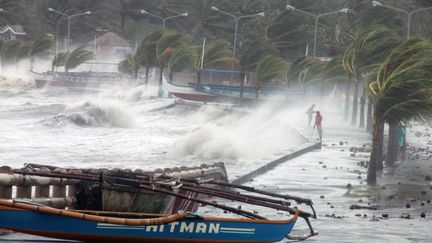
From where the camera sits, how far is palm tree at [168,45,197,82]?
9750 cm

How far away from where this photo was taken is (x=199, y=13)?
544 ft

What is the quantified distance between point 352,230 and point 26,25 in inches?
6707

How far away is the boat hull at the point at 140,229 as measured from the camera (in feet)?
48.1

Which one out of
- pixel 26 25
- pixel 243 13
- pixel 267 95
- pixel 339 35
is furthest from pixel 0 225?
pixel 26 25

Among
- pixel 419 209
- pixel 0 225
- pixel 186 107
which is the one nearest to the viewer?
pixel 0 225

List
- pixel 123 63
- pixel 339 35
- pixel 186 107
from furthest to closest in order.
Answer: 1. pixel 123 63
2. pixel 339 35
3. pixel 186 107

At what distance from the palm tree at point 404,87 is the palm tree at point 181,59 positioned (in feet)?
229

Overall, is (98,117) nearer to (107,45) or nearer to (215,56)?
(215,56)

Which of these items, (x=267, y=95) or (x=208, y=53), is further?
(x=208, y=53)

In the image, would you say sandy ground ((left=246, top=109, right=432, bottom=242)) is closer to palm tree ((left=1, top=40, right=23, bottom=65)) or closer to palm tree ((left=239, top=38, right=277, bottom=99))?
palm tree ((left=239, top=38, right=277, bottom=99))

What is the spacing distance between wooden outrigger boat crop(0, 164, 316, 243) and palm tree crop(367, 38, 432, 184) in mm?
10748

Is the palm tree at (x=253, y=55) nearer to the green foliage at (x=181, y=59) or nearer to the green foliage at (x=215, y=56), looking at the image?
the green foliage at (x=215, y=56)

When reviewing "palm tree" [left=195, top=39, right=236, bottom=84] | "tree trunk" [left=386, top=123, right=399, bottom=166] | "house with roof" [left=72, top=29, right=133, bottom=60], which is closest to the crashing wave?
"palm tree" [left=195, top=39, right=236, bottom=84]

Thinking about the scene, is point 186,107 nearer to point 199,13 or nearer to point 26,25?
point 199,13
